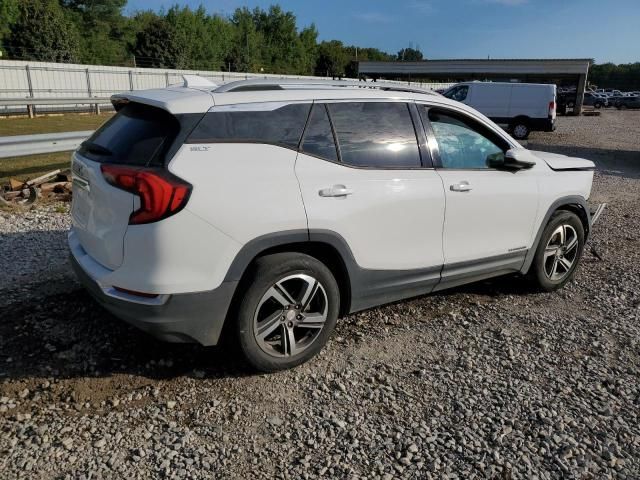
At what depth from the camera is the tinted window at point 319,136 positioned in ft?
10.9

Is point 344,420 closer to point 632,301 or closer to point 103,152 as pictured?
point 103,152

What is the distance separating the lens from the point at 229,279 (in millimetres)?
2990

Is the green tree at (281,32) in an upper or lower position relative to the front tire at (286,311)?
upper

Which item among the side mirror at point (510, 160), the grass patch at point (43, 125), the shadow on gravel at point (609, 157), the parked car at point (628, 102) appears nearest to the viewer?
the side mirror at point (510, 160)

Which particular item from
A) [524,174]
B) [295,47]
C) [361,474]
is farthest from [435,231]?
[295,47]

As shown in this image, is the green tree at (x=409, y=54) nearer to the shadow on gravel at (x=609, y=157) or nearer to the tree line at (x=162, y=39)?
the tree line at (x=162, y=39)

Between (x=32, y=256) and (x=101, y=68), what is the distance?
30287 millimetres

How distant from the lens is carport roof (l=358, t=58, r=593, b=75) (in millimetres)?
46281

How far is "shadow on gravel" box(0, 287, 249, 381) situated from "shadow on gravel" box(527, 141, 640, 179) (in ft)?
40.3

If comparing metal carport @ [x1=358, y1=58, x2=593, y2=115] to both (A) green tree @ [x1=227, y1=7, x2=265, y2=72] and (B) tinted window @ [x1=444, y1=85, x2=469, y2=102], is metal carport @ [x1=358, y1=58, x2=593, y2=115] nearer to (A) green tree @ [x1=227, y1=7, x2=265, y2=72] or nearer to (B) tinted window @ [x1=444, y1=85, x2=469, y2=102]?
(A) green tree @ [x1=227, y1=7, x2=265, y2=72]

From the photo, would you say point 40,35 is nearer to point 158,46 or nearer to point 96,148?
point 158,46

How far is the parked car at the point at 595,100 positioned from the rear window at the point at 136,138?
2265 inches

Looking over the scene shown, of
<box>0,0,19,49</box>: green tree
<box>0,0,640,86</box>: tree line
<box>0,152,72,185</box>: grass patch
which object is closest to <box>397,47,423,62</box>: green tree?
<box>0,0,640,86</box>: tree line

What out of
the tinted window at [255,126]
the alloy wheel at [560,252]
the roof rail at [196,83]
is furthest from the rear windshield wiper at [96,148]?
the alloy wheel at [560,252]
